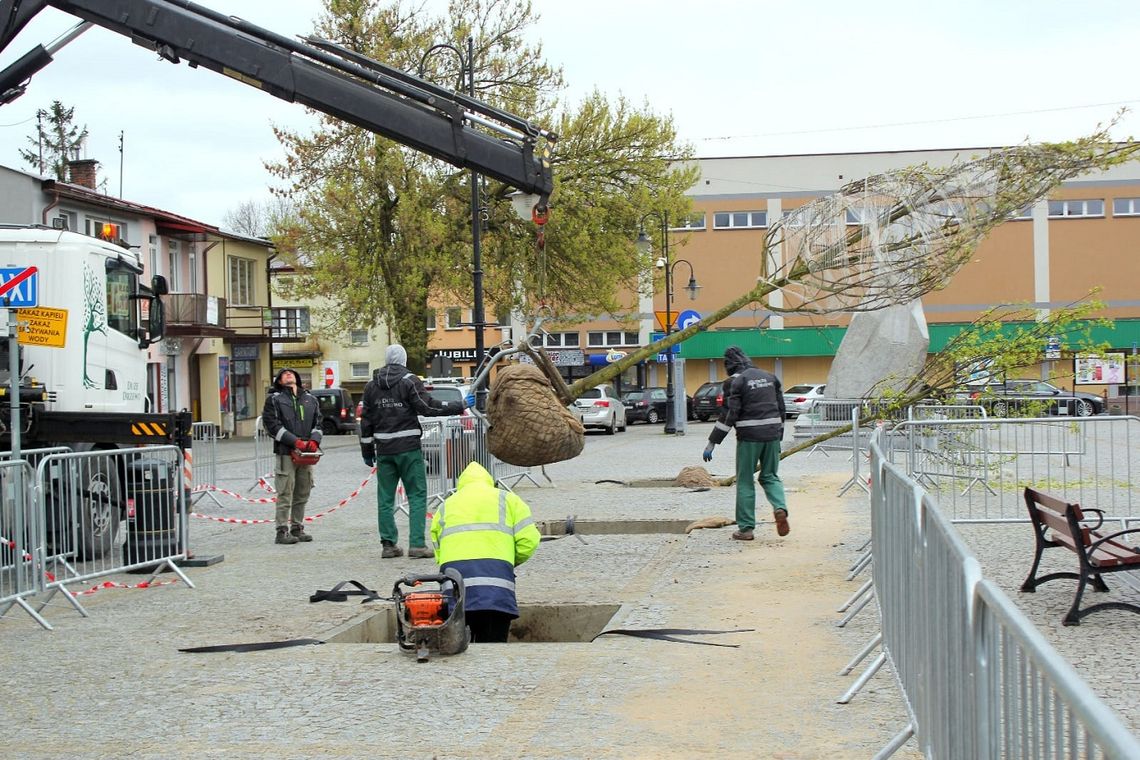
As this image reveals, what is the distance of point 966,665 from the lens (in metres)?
3.43

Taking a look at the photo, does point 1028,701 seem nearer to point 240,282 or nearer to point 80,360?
point 80,360

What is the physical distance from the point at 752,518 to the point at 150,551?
Answer: 5639 mm

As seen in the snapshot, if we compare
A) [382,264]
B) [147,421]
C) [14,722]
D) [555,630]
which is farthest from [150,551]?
[382,264]

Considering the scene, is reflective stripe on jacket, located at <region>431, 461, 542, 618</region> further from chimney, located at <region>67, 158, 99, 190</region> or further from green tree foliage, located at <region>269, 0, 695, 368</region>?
chimney, located at <region>67, 158, 99, 190</region>

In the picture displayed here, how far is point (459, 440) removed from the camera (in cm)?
1565

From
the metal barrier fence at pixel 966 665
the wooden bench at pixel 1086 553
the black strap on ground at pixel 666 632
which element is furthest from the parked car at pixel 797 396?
the metal barrier fence at pixel 966 665

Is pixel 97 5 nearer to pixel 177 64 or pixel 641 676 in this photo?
pixel 177 64

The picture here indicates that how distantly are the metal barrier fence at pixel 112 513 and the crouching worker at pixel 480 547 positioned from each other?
334 centimetres

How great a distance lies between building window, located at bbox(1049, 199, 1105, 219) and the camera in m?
58.3

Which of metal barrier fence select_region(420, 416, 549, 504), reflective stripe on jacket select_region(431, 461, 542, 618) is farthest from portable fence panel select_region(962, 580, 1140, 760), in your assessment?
metal barrier fence select_region(420, 416, 549, 504)

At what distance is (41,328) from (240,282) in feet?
117

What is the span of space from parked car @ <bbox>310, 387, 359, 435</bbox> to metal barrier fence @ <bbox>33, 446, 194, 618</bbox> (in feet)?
104

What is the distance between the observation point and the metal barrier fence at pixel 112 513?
A: 9750 millimetres

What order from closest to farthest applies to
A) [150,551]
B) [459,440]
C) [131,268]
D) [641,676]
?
[641,676]
[150,551]
[131,268]
[459,440]
